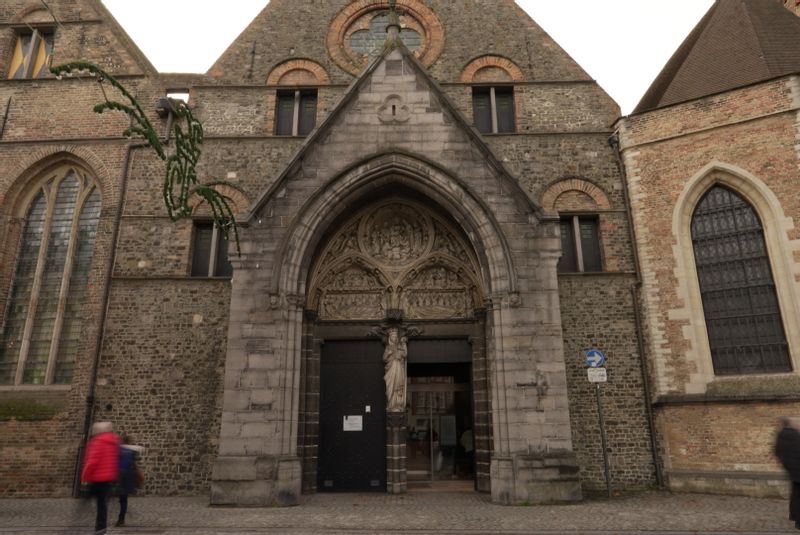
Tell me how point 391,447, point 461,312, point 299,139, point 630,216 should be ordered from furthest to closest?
point 299,139, point 630,216, point 461,312, point 391,447

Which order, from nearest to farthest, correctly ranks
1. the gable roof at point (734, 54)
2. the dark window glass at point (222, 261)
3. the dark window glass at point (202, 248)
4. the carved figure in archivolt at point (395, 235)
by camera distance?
1. the carved figure in archivolt at point (395, 235)
2. the gable roof at point (734, 54)
3. the dark window glass at point (222, 261)
4. the dark window glass at point (202, 248)

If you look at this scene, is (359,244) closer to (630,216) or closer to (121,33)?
(630,216)

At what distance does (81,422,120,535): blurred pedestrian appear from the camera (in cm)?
629

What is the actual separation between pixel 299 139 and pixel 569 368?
879 cm

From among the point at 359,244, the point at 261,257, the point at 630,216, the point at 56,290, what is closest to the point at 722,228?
the point at 630,216

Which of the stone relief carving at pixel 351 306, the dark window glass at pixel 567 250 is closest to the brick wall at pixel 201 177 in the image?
the dark window glass at pixel 567 250

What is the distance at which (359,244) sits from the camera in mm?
12117

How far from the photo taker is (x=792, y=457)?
5918 mm

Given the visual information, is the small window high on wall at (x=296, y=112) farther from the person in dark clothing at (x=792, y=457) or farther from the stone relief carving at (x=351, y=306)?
the person in dark clothing at (x=792, y=457)

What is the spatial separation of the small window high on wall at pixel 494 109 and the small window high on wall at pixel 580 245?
3113mm

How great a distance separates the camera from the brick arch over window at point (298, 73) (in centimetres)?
1505

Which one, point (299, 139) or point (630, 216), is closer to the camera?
point (630, 216)

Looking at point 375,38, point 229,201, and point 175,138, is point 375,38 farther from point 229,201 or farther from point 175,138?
point 175,138

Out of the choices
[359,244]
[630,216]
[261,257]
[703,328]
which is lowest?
[703,328]
